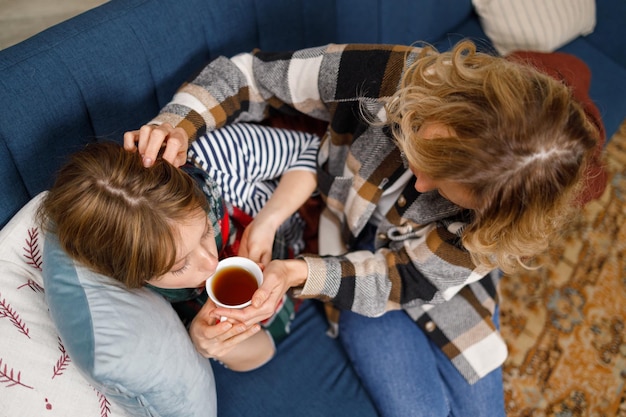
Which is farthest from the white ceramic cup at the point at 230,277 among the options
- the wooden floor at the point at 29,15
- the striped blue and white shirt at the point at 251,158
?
the wooden floor at the point at 29,15

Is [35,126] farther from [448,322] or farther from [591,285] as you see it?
[591,285]

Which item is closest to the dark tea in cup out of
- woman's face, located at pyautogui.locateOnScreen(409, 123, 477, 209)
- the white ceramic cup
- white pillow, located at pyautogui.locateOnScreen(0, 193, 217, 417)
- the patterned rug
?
the white ceramic cup

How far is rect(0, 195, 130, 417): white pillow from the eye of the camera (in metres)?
0.79

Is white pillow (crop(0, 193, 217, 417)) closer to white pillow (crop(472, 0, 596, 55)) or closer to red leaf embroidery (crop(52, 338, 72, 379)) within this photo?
red leaf embroidery (crop(52, 338, 72, 379))

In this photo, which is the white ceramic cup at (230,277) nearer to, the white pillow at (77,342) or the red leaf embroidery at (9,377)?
the white pillow at (77,342)

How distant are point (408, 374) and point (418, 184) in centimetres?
54

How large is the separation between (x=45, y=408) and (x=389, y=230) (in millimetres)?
811

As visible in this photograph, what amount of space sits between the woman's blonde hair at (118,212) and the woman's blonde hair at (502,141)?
453 millimetres

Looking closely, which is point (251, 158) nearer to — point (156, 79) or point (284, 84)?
point (284, 84)

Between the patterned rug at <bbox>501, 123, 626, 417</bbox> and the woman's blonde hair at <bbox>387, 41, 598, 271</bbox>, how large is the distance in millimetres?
965

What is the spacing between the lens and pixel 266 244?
1127mm

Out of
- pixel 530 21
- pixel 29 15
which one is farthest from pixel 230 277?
pixel 530 21

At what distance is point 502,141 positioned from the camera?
766 mm

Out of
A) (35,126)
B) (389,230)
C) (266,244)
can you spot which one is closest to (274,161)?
(266,244)
